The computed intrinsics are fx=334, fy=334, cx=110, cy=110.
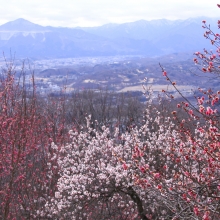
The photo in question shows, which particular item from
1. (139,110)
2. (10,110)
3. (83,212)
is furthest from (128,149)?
(139,110)

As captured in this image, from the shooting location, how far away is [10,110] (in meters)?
9.23

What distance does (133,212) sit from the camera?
28.9 feet

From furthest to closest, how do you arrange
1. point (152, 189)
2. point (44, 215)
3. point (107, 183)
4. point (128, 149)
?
point (128, 149) < point (44, 215) < point (107, 183) < point (152, 189)

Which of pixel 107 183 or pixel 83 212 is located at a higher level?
pixel 107 183

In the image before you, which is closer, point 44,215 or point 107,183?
point 107,183

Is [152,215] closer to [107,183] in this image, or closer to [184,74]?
[107,183]

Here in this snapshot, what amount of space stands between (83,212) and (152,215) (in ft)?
5.97

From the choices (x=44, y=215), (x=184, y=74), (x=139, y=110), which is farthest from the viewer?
(x=184, y=74)

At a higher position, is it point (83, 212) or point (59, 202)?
point (59, 202)

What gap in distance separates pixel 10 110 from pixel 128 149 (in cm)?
343

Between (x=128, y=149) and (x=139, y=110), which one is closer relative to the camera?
(x=128, y=149)

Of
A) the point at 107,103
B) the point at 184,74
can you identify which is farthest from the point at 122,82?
the point at 107,103

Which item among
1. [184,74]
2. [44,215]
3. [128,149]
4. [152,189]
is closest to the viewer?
[152,189]

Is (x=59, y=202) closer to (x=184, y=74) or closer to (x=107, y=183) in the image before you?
(x=107, y=183)
